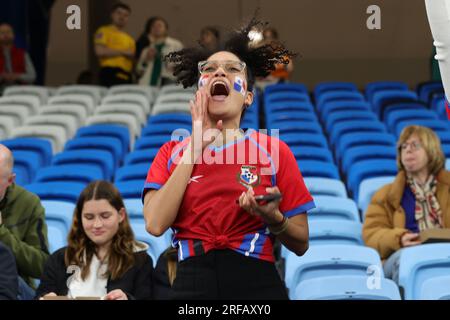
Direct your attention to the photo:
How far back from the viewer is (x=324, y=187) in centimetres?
713

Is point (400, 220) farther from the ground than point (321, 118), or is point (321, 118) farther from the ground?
point (321, 118)

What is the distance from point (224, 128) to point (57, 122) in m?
6.31

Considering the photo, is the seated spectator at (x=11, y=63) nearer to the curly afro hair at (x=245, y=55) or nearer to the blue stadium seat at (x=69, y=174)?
the blue stadium seat at (x=69, y=174)

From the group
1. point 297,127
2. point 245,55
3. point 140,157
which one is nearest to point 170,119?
point 297,127

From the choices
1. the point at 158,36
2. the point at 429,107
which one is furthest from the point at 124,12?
the point at 429,107

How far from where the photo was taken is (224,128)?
3.38m

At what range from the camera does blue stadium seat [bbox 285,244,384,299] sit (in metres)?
5.59

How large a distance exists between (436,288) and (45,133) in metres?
4.69

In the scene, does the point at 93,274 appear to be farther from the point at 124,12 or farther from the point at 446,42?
the point at 124,12

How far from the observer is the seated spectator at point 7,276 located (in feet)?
15.4

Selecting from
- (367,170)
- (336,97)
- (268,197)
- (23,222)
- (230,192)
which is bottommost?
(268,197)

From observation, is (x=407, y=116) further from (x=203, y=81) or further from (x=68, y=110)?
(x=203, y=81)
